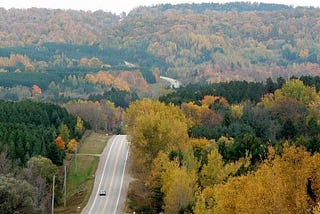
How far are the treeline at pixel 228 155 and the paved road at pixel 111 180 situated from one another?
81.7 inches

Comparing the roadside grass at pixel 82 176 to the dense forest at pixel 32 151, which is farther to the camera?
the roadside grass at pixel 82 176

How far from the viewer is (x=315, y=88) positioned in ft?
395

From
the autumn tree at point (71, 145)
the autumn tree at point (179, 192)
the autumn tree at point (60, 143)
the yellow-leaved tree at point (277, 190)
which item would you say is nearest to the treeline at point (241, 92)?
the autumn tree at point (71, 145)

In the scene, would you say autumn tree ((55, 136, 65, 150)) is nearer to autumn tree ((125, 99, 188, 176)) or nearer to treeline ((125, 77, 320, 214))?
treeline ((125, 77, 320, 214))

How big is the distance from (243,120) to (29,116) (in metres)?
35.1

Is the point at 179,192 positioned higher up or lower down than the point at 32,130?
higher up

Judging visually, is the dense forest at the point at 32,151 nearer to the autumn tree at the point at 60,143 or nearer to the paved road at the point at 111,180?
the autumn tree at the point at 60,143

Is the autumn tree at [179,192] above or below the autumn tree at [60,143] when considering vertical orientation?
above

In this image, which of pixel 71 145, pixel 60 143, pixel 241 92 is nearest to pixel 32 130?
pixel 60 143

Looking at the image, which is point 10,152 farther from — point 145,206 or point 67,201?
point 145,206

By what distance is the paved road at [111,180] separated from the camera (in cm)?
6838

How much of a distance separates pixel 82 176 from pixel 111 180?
448 cm

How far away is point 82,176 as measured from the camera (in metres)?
82.4

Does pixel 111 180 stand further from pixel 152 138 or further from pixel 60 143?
pixel 152 138
